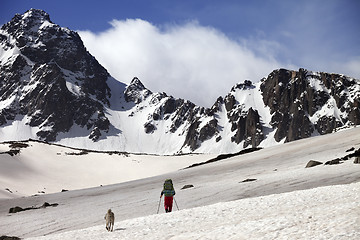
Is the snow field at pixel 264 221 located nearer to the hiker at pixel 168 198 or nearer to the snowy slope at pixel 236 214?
the snowy slope at pixel 236 214

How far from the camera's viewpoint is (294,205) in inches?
474

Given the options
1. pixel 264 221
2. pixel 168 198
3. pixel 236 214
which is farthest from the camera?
pixel 168 198

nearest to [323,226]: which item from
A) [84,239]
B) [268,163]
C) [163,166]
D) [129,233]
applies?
[129,233]

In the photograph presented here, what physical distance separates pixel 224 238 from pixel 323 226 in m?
2.27

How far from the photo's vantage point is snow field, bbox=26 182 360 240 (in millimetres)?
8383

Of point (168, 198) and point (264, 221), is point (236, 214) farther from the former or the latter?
point (168, 198)

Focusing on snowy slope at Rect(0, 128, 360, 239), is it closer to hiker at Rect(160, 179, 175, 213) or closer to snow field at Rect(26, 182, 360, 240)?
snow field at Rect(26, 182, 360, 240)

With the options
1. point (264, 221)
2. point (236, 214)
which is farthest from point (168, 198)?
point (264, 221)

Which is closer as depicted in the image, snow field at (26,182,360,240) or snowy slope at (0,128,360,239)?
snow field at (26,182,360,240)

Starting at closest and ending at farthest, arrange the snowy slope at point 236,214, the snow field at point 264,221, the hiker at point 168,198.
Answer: the snow field at point 264,221
the snowy slope at point 236,214
the hiker at point 168,198

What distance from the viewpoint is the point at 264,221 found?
9938 mm

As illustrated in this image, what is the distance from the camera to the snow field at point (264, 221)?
8.38 m

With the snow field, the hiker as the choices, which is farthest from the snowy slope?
the hiker

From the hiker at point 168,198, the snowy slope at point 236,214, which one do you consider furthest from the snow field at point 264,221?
the hiker at point 168,198
